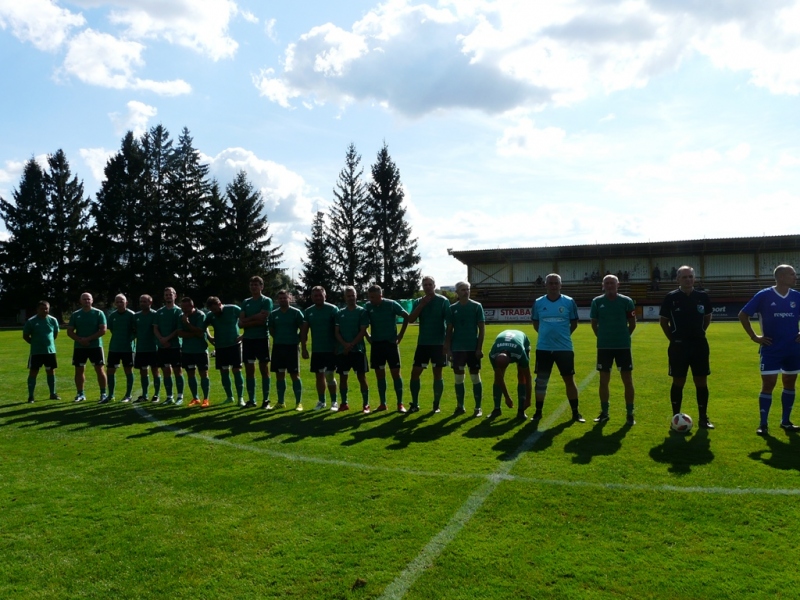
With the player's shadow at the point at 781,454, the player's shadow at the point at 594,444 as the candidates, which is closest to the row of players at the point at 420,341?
the player's shadow at the point at 781,454

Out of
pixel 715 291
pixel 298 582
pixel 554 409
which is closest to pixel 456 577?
pixel 298 582

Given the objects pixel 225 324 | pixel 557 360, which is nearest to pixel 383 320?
pixel 557 360

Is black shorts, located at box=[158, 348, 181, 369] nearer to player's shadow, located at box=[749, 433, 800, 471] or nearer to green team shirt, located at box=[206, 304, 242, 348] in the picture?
green team shirt, located at box=[206, 304, 242, 348]

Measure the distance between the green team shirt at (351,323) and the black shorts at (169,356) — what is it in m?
3.04

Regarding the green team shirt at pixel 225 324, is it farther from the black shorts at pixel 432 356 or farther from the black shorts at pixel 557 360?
the black shorts at pixel 557 360

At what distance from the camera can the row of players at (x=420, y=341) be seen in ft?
24.5

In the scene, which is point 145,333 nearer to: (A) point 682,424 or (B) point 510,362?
(B) point 510,362

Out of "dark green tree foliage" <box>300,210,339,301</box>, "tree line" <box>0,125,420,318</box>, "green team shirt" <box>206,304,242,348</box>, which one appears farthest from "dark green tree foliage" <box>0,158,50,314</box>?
"green team shirt" <box>206,304,242,348</box>

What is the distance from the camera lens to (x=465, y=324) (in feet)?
28.9

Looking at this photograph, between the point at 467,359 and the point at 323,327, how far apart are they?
7.40ft

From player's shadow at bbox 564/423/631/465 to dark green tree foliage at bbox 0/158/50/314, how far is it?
187 feet

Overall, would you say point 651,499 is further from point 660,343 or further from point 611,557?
point 660,343

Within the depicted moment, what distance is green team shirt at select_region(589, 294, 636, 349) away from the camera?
26.5ft

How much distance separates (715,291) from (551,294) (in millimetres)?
43519
